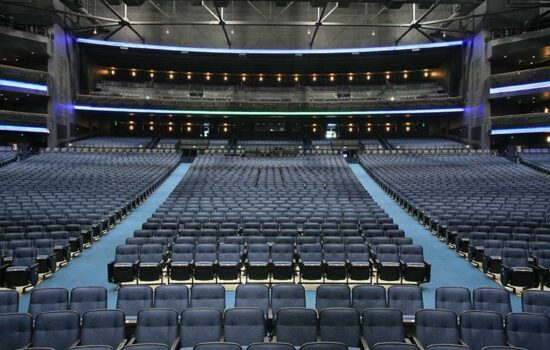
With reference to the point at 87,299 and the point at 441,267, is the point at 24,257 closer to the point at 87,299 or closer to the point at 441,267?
the point at 87,299

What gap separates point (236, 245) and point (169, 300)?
9.83 feet

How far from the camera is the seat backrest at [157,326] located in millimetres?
5512

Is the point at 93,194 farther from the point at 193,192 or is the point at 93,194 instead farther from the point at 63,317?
the point at 63,317

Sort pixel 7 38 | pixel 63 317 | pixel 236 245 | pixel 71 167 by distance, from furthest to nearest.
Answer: pixel 7 38
pixel 71 167
pixel 236 245
pixel 63 317

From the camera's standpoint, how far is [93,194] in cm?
1597

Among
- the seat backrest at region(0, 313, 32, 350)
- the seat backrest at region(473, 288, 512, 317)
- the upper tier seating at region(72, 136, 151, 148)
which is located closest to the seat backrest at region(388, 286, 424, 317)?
the seat backrest at region(473, 288, 512, 317)

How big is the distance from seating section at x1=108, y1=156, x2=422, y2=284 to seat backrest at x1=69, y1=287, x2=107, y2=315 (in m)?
2.08

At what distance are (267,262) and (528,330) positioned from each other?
515cm

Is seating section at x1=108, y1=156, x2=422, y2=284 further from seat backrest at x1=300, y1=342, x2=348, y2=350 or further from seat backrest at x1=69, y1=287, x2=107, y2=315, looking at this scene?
seat backrest at x1=300, y1=342, x2=348, y2=350

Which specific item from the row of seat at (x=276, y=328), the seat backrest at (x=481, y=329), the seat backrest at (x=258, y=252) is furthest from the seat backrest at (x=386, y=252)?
the seat backrest at (x=481, y=329)

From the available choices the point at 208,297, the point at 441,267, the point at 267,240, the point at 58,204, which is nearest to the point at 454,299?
the point at 441,267

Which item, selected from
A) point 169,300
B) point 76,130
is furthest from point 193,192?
point 76,130

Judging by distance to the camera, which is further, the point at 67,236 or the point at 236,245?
the point at 67,236

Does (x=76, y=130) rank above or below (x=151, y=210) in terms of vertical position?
above
